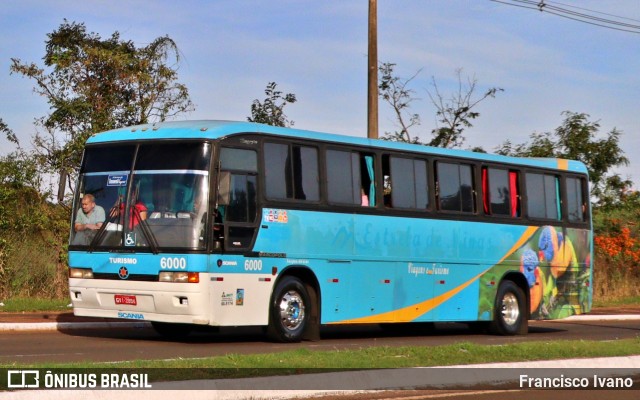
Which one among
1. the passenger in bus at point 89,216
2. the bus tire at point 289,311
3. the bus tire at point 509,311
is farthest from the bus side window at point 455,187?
the passenger in bus at point 89,216

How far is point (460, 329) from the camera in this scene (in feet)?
80.6

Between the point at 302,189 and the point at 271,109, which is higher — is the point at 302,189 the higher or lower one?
the lower one

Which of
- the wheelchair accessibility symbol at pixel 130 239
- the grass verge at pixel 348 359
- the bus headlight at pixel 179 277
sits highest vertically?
the wheelchair accessibility symbol at pixel 130 239

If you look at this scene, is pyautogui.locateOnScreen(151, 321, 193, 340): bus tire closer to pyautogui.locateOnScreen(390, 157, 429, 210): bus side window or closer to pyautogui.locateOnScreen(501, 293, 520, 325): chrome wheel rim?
pyautogui.locateOnScreen(390, 157, 429, 210): bus side window

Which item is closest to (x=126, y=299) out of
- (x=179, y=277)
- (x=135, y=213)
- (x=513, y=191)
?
Answer: (x=179, y=277)

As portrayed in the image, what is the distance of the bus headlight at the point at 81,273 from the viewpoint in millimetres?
16797

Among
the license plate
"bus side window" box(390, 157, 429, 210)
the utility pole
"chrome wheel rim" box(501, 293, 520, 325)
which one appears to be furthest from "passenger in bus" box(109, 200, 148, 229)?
the utility pole

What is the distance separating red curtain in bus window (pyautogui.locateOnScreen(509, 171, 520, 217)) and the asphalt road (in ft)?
8.27

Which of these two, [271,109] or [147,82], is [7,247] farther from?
[271,109]

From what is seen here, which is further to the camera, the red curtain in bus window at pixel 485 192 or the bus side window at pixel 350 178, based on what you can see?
the red curtain in bus window at pixel 485 192

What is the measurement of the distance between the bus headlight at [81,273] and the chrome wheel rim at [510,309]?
8939 millimetres

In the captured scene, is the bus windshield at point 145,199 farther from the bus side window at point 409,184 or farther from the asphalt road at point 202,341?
the bus side window at point 409,184

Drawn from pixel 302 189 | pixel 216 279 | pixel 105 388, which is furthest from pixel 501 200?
pixel 105 388

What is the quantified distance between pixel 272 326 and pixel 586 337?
23.8ft
